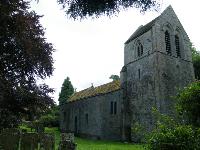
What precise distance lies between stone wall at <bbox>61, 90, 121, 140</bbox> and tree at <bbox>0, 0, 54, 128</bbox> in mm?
18830

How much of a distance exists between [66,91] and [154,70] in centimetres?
3528

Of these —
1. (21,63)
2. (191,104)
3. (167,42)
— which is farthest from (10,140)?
(167,42)

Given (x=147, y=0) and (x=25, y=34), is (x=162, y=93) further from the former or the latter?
(x=147, y=0)

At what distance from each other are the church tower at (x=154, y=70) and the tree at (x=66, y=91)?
92.3 feet

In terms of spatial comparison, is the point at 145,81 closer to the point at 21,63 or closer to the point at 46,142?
the point at 21,63

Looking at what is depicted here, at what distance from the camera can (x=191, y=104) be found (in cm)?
1032

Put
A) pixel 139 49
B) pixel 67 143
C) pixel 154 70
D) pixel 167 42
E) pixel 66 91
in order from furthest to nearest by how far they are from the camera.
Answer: pixel 66 91 < pixel 139 49 < pixel 167 42 < pixel 154 70 < pixel 67 143

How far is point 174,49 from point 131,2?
28833 millimetres

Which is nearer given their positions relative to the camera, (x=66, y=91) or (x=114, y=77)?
(x=66, y=91)

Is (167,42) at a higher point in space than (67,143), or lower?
higher

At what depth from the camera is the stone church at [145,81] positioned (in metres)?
29.2

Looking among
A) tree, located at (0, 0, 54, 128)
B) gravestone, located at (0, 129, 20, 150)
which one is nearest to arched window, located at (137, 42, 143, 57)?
tree, located at (0, 0, 54, 128)

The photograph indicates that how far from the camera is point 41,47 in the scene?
14.7 meters

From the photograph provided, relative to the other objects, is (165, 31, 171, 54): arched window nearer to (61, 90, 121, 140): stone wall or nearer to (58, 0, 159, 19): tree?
(61, 90, 121, 140): stone wall
